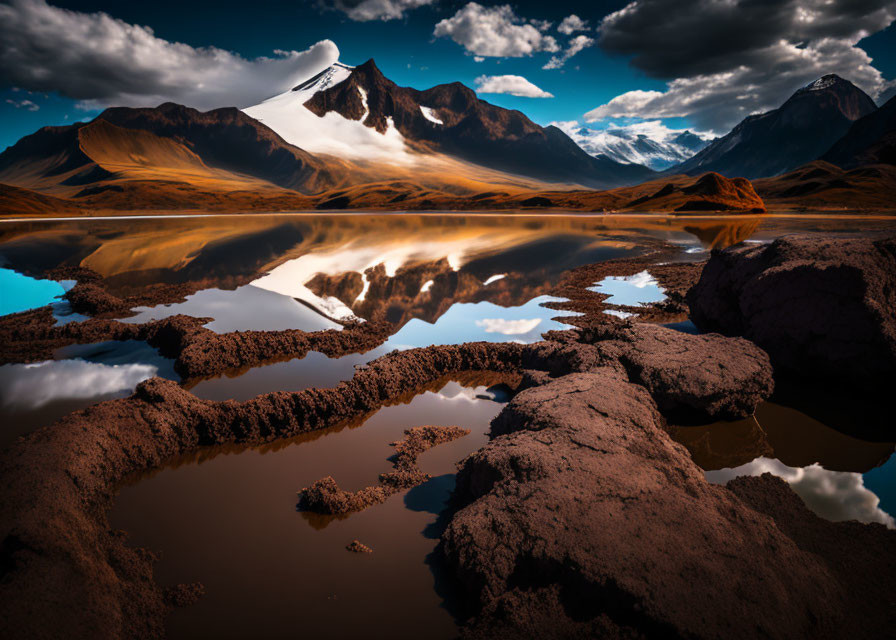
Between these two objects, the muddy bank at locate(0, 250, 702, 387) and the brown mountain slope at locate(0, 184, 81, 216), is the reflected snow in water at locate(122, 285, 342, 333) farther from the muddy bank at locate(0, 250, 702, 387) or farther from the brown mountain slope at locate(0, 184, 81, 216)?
the brown mountain slope at locate(0, 184, 81, 216)

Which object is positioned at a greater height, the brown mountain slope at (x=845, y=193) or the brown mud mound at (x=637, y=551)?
the brown mountain slope at (x=845, y=193)

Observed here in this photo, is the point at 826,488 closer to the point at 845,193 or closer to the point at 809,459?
the point at 809,459

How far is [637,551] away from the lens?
281 centimetres

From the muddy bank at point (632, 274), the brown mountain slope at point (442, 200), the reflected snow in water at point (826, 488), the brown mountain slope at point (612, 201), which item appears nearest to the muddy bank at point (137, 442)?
the reflected snow in water at point (826, 488)

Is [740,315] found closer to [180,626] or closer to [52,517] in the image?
[180,626]

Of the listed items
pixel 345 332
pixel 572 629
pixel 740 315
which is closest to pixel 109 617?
pixel 572 629

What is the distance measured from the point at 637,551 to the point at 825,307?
239 inches

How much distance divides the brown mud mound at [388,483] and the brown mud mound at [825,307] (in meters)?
5.46

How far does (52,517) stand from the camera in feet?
10.5

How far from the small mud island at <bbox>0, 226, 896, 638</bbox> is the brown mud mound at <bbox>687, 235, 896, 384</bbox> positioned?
30mm

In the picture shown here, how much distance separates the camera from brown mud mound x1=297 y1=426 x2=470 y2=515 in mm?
3842

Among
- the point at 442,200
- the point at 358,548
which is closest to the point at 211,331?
the point at 358,548

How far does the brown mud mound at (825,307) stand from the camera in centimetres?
608

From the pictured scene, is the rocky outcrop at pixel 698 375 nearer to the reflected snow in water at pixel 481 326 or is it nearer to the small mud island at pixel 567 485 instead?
the small mud island at pixel 567 485
